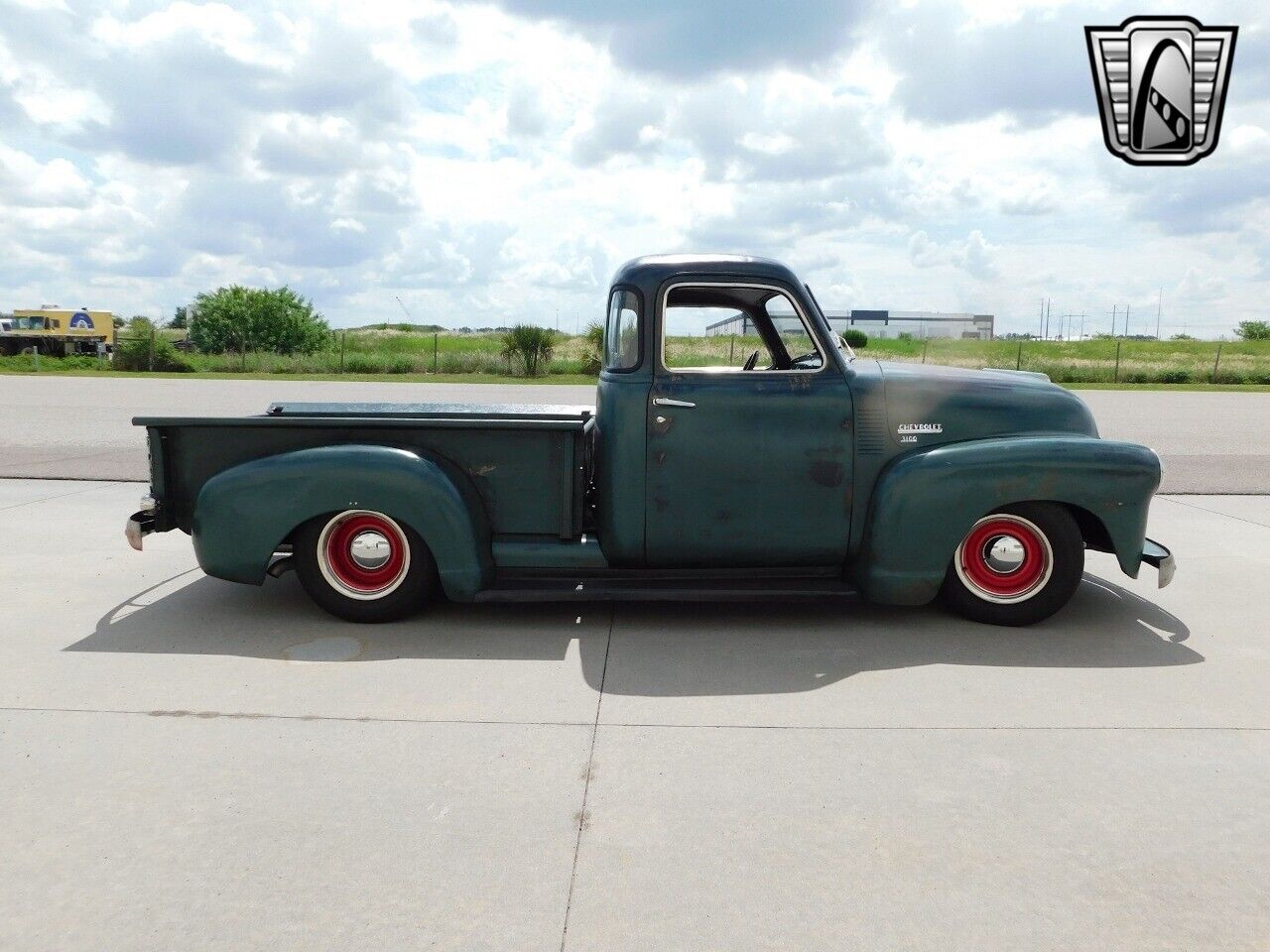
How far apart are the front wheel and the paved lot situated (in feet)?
0.50

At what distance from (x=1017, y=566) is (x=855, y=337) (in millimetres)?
1430

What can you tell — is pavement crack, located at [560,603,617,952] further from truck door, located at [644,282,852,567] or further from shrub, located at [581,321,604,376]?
shrub, located at [581,321,604,376]

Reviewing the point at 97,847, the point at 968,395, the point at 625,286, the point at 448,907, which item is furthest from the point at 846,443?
the point at 97,847

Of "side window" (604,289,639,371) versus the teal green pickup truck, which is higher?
"side window" (604,289,639,371)

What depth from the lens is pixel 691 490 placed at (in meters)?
4.62

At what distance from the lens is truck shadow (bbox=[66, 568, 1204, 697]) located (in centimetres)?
418

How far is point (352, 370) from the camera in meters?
31.7

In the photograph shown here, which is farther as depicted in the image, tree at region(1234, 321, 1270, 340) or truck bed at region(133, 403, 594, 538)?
tree at region(1234, 321, 1270, 340)

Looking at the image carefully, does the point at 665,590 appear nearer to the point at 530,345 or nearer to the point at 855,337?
the point at 855,337

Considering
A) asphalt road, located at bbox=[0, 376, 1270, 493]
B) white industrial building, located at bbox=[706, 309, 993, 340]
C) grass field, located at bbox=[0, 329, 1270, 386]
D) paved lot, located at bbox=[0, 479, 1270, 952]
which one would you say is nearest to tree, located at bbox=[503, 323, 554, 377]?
grass field, located at bbox=[0, 329, 1270, 386]

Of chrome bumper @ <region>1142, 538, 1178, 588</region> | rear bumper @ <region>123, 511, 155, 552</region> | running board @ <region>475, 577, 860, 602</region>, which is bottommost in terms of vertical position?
running board @ <region>475, 577, 860, 602</region>

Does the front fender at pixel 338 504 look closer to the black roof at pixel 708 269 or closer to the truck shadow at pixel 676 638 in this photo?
the truck shadow at pixel 676 638

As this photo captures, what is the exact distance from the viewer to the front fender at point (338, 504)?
4477mm

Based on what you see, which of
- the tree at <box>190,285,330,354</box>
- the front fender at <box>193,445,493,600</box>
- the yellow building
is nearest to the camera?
the front fender at <box>193,445,493,600</box>
